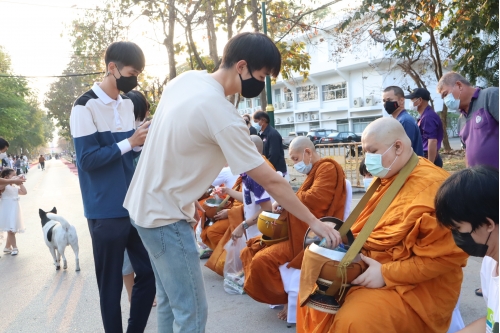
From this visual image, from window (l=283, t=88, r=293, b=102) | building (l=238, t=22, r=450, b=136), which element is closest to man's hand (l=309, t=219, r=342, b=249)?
building (l=238, t=22, r=450, b=136)

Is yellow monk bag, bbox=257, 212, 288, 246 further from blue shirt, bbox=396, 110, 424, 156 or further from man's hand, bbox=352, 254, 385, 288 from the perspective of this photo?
blue shirt, bbox=396, 110, 424, 156

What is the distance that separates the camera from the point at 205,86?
2.13 m

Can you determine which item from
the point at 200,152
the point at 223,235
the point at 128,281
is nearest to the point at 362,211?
the point at 200,152

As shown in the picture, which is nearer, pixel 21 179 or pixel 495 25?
pixel 21 179

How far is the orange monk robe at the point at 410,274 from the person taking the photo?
2.37 metres

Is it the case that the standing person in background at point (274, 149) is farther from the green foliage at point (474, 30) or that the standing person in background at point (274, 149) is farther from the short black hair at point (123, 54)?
the short black hair at point (123, 54)

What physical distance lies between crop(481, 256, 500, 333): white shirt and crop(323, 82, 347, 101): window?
39.7m

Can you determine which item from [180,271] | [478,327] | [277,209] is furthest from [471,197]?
[277,209]

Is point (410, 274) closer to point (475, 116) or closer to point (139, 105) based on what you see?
point (475, 116)

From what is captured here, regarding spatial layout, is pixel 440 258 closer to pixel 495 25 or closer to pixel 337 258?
pixel 337 258

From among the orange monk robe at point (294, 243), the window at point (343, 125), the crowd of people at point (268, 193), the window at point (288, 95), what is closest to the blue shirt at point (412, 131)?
the orange monk robe at point (294, 243)

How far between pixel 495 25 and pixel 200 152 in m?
9.48

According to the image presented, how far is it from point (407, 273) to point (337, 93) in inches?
1586

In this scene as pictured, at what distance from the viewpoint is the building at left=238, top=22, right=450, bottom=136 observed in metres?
34.6
